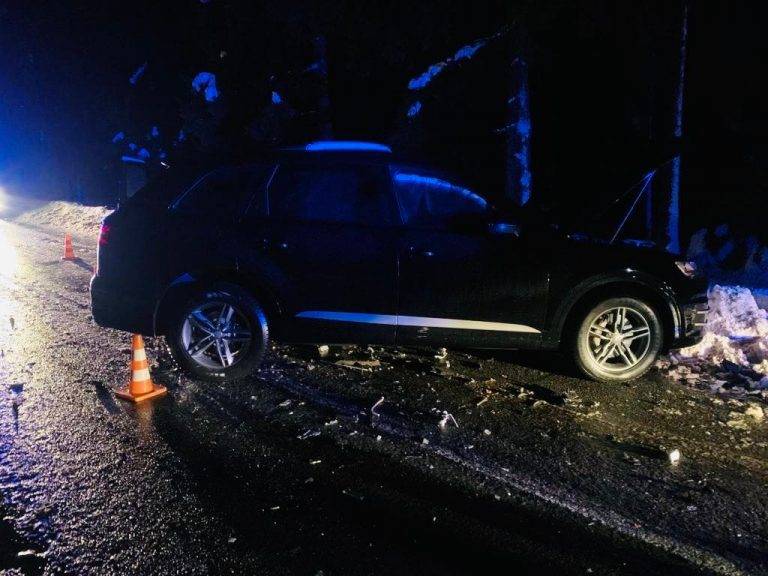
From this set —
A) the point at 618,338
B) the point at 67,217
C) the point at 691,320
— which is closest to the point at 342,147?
the point at 618,338

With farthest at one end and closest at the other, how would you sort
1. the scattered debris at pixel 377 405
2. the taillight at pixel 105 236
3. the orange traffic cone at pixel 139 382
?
the taillight at pixel 105 236 → the orange traffic cone at pixel 139 382 → the scattered debris at pixel 377 405

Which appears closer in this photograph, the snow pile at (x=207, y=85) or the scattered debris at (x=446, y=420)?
the scattered debris at (x=446, y=420)

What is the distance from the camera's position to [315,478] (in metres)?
3.07

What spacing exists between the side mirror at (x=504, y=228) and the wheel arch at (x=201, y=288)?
73.3 inches

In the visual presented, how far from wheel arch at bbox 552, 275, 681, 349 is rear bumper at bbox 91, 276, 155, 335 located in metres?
3.41

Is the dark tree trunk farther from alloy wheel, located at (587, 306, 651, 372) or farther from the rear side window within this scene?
the rear side window

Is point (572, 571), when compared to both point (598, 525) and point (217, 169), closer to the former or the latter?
point (598, 525)

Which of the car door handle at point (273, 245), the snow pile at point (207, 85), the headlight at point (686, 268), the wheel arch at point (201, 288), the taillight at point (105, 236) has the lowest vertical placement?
the wheel arch at point (201, 288)

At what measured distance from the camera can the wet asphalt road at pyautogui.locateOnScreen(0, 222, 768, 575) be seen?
97.6 inches

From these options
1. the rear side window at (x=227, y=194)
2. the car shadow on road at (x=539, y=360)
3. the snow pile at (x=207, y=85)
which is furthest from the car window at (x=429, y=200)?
the snow pile at (x=207, y=85)

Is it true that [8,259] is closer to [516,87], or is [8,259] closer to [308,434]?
[308,434]

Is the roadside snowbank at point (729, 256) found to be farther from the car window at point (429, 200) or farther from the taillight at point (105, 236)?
the taillight at point (105, 236)

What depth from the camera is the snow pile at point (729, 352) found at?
4754 millimetres

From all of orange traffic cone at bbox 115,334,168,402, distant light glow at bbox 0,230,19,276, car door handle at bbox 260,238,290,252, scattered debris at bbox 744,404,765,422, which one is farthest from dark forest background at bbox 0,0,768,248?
distant light glow at bbox 0,230,19,276
